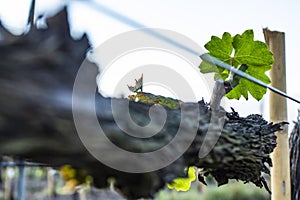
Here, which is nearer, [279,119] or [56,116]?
[56,116]

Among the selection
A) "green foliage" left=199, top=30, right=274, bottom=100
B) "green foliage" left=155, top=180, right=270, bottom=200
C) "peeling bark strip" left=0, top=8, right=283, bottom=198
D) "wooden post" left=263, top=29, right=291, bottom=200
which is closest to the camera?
"peeling bark strip" left=0, top=8, right=283, bottom=198

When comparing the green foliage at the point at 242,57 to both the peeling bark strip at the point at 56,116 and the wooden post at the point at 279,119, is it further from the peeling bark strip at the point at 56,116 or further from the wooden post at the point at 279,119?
the wooden post at the point at 279,119

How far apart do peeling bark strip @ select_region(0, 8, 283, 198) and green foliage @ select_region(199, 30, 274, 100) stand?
0.35 metres

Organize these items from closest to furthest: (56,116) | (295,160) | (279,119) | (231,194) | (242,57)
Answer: (56,116), (242,57), (279,119), (295,160), (231,194)

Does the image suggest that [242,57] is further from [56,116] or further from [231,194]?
[231,194]

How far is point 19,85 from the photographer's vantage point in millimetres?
295

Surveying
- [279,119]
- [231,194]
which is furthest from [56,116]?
[231,194]

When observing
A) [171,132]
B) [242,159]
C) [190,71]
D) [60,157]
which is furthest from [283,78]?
[60,157]

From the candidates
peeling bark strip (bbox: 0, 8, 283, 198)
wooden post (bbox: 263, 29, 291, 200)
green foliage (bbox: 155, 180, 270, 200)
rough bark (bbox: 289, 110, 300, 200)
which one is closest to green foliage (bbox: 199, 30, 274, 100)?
peeling bark strip (bbox: 0, 8, 283, 198)

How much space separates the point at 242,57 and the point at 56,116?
20.3 inches

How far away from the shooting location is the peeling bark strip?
0.96ft

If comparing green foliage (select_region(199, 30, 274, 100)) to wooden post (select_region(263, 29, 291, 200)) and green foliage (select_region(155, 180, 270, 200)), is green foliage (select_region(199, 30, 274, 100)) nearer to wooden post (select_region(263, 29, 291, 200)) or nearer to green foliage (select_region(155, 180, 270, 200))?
wooden post (select_region(263, 29, 291, 200))

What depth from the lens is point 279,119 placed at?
124cm

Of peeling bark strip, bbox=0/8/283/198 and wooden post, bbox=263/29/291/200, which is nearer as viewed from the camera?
peeling bark strip, bbox=0/8/283/198
